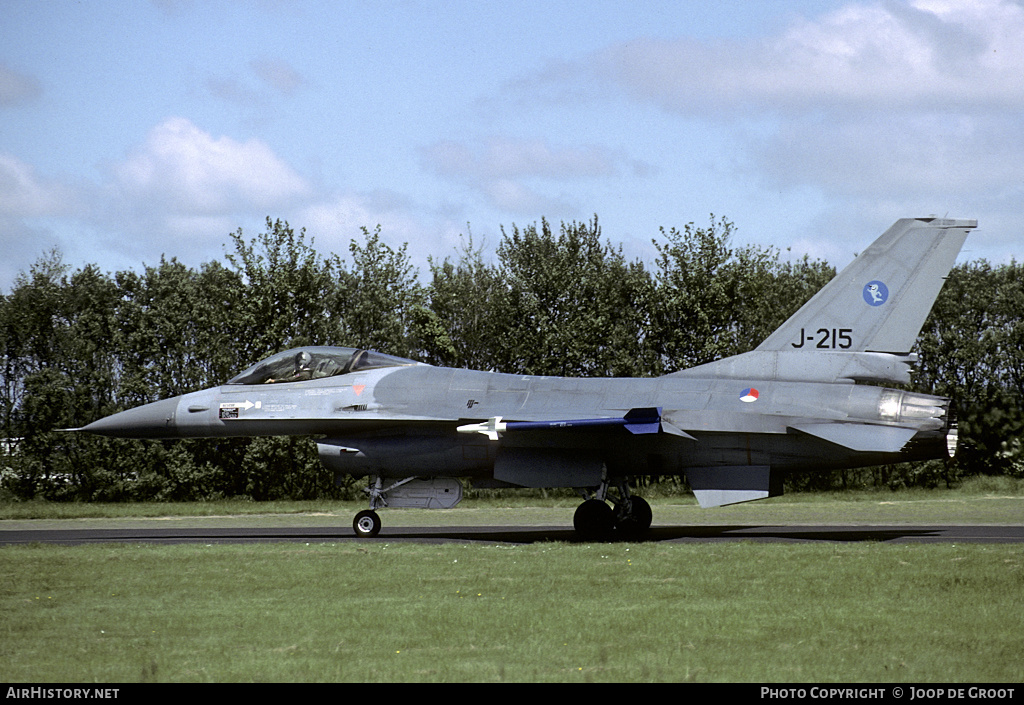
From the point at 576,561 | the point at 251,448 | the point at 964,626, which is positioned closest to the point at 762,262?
the point at 251,448

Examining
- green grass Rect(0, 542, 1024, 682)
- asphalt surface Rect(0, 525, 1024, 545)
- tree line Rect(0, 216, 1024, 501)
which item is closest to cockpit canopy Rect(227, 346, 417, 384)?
asphalt surface Rect(0, 525, 1024, 545)

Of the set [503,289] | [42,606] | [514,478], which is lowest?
[42,606]

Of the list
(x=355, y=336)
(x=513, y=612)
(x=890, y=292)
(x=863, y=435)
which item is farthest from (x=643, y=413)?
(x=355, y=336)

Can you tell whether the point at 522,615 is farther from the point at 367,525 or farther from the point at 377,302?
the point at 377,302

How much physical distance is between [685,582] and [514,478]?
668 cm

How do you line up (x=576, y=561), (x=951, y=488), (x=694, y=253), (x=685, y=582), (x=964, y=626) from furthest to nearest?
(x=694, y=253)
(x=951, y=488)
(x=576, y=561)
(x=685, y=582)
(x=964, y=626)

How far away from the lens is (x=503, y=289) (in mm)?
42156

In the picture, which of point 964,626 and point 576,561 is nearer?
point 964,626

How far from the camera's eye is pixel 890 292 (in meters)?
19.2

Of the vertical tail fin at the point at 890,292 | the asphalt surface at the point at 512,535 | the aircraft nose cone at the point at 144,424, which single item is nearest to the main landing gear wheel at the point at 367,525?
the asphalt surface at the point at 512,535

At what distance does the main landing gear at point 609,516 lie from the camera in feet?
64.7

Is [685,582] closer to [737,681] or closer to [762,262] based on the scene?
[737,681]

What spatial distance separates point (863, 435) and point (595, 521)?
503cm

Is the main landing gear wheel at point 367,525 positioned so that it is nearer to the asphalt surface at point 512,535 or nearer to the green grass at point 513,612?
the asphalt surface at point 512,535
